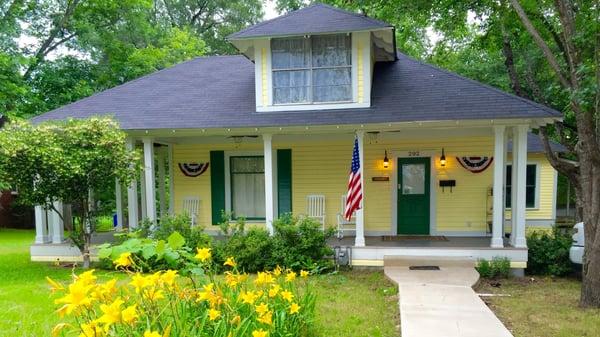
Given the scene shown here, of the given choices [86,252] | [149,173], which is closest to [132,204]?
[149,173]

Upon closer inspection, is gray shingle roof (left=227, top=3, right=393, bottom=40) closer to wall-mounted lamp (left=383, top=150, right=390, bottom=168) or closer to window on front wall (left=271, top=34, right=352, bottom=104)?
window on front wall (left=271, top=34, right=352, bottom=104)

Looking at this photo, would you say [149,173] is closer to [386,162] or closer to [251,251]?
[251,251]

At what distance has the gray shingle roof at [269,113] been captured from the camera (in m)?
7.42

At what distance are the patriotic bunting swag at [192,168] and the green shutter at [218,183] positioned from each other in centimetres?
28

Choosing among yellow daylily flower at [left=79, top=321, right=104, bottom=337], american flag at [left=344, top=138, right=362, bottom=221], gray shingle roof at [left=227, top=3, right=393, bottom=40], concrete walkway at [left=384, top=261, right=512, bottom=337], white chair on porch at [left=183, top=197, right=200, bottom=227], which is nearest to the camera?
yellow daylily flower at [left=79, top=321, right=104, bottom=337]

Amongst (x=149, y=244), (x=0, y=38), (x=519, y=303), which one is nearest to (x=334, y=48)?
(x=519, y=303)

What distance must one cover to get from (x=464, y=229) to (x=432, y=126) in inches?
128

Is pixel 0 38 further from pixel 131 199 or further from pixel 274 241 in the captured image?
pixel 274 241

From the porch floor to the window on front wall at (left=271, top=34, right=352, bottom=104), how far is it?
3104 millimetres

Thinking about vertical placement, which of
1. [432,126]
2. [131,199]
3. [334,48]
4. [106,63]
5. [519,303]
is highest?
[106,63]

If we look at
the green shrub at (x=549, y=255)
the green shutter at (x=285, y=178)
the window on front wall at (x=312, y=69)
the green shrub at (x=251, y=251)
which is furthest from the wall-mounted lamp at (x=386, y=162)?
the green shrub at (x=251, y=251)

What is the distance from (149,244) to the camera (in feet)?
8.24

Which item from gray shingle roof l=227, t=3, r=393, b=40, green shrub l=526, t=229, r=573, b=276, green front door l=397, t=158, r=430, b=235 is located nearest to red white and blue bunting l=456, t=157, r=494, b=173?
green front door l=397, t=158, r=430, b=235

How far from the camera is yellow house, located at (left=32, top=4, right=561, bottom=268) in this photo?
7551 millimetres
